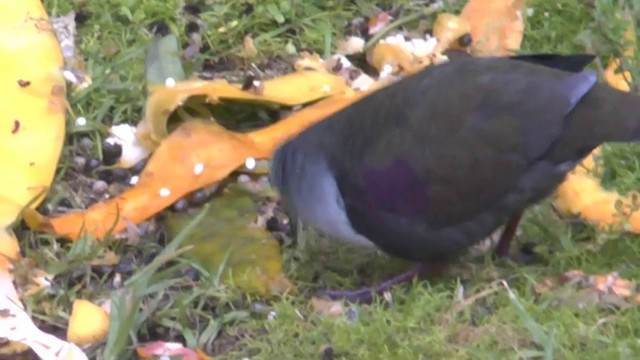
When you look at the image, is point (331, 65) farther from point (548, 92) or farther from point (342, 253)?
point (548, 92)

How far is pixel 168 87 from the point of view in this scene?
4.50 meters

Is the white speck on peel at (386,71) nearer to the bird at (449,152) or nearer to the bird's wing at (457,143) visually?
the bird at (449,152)

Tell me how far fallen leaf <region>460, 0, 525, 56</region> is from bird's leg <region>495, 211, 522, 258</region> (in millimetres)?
1045

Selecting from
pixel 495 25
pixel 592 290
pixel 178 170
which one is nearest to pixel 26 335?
pixel 178 170

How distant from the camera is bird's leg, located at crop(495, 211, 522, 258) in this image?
3896 millimetres

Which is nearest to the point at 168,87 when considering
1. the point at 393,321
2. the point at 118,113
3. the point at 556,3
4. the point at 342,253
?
the point at 118,113

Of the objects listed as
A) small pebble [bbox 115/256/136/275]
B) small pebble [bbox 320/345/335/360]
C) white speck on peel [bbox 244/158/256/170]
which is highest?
white speck on peel [bbox 244/158/256/170]

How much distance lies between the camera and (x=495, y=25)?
492 cm

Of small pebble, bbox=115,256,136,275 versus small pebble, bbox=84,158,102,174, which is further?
small pebble, bbox=84,158,102,174

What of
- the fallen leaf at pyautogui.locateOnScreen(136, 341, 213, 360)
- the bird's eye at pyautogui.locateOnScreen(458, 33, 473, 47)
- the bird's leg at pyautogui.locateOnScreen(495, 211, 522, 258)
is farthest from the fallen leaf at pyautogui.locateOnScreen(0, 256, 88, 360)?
the bird's eye at pyautogui.locateOnScreen(458, 33, 473, 47)

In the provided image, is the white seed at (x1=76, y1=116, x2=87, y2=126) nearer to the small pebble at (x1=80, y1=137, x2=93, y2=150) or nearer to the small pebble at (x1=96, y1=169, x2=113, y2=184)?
the small pebble at (x1=80, y1=137, x2=93, y2=150)

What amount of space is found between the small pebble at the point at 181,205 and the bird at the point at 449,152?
54cm

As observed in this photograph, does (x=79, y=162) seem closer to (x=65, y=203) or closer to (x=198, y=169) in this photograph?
(x=65, y=203)

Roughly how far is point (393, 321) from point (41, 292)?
40.2 inches
